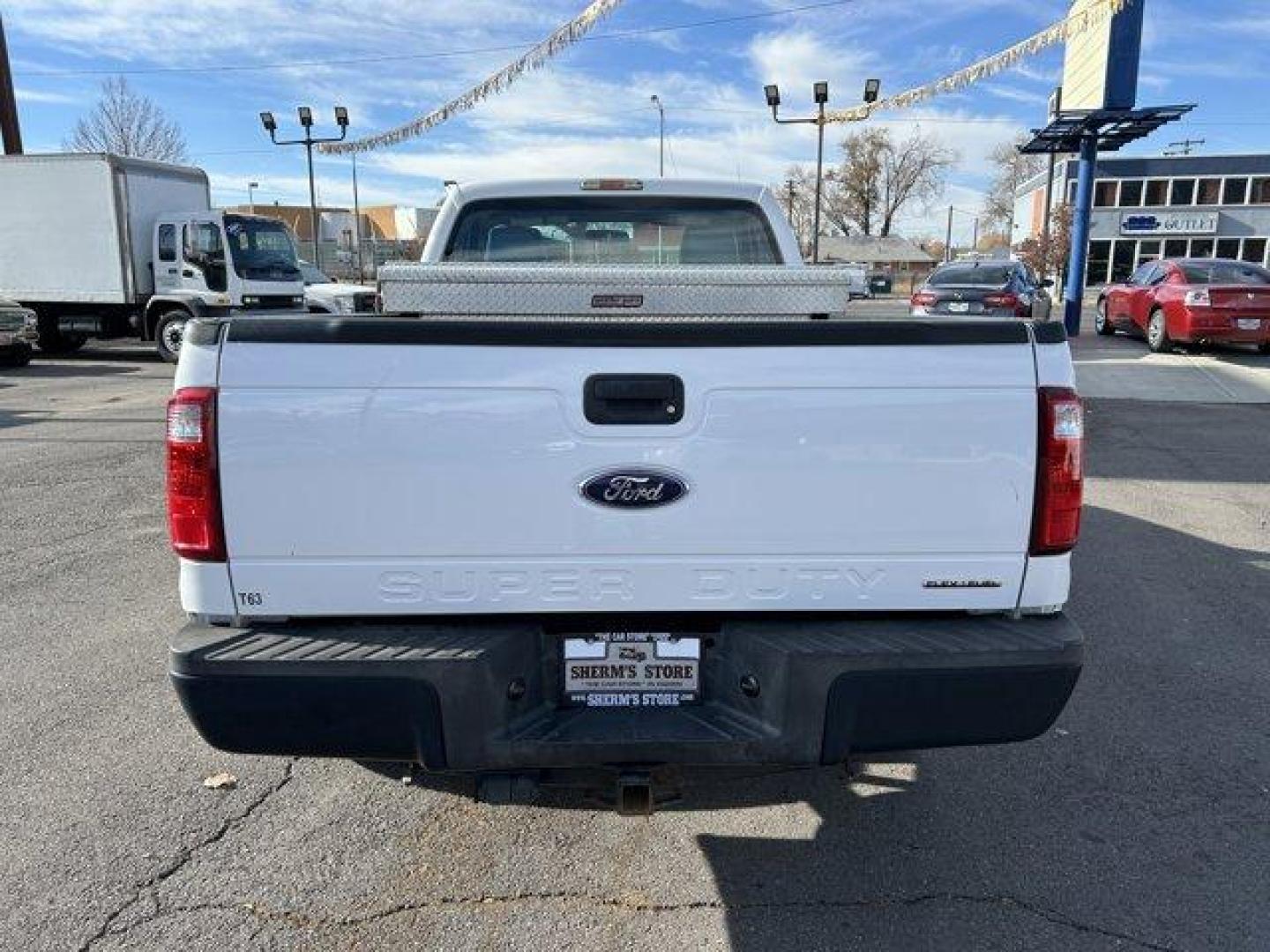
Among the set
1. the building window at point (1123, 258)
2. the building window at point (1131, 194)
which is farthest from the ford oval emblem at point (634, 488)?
the building window at point (1131, 194)

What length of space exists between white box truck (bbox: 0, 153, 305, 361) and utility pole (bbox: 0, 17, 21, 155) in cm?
284

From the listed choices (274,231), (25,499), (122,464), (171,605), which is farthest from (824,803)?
(274,231)

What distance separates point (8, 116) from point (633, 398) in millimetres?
23008

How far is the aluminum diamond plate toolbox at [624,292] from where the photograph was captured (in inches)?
113

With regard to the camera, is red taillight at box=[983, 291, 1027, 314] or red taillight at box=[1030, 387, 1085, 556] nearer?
red taillight at box=[1030, 387, 1085, 556]

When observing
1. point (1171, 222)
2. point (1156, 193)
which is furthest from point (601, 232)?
point (1156, 193)

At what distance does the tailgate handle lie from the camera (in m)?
2.31

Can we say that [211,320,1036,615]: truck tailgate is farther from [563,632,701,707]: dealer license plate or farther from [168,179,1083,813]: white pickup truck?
[563,632,701,707]: dealer license plate

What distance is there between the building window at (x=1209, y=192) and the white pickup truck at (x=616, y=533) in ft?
177

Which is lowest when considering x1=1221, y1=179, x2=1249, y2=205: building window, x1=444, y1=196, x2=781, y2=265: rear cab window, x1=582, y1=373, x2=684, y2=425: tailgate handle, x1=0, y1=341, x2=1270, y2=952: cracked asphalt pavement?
x1=0, y1=341, x2=1270, y2=952: cracked asphalt pavement

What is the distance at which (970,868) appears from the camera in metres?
2.91

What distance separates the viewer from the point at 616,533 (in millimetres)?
2363

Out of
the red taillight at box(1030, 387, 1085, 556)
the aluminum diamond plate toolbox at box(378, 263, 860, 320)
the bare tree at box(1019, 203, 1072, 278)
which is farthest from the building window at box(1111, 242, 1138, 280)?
the red taillight at box(1030, 387, 1085, 556)

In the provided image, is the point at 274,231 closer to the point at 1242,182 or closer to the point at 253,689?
the point at 253,689
